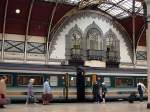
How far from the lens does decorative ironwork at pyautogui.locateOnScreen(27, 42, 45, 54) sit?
39991 millimetres

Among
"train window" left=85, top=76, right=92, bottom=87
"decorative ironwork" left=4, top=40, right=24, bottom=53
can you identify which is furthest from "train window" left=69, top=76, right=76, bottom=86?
"decorative ironwork" left=4, top=40, right=24, bottom=53

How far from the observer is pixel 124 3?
45375 mm

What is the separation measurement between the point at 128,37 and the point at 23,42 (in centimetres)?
1494

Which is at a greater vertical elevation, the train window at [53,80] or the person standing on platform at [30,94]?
the train window at [53,80]

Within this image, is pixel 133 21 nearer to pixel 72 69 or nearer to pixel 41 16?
pixel 41 16

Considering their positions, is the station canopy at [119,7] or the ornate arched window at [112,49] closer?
the station canopy at [119,7]

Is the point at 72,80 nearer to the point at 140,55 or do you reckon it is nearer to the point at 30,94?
the point at 30,94

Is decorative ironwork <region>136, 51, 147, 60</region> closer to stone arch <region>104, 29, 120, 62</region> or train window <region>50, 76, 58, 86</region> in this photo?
stone arch <region>104, 29, 120, 62</region>

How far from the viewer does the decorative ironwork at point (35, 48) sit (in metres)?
40.0

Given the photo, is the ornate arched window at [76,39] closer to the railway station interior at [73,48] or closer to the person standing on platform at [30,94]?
the railway station interior at [73,48]

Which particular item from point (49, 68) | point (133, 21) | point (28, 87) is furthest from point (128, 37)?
point (28, 87)

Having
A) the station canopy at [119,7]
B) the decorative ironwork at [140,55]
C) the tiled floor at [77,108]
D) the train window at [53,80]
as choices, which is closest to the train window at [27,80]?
the train window at [53,80]

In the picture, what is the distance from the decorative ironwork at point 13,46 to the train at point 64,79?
954 centimetres

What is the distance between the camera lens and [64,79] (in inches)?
1198
